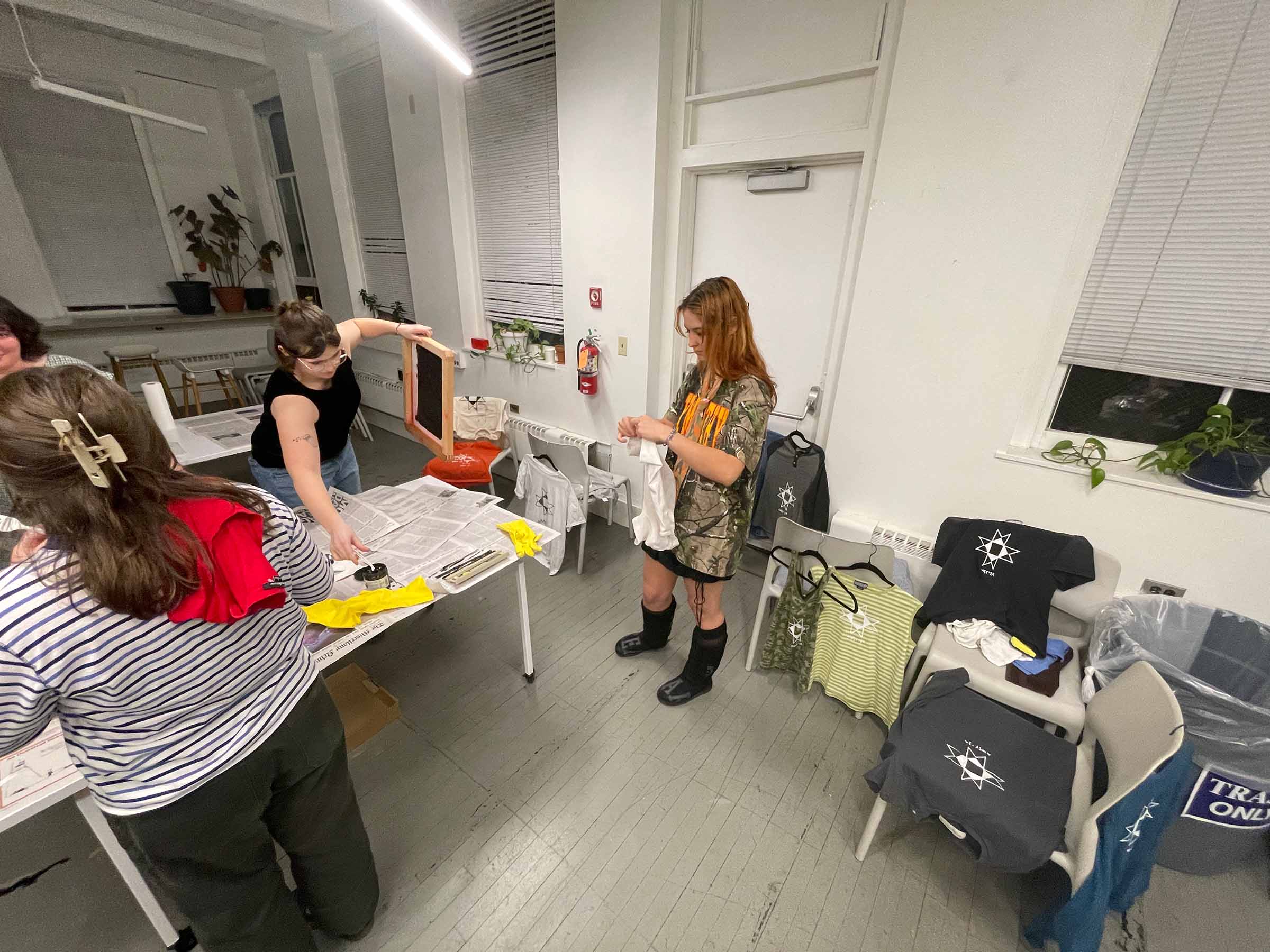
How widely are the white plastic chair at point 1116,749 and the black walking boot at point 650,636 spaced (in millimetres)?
1001

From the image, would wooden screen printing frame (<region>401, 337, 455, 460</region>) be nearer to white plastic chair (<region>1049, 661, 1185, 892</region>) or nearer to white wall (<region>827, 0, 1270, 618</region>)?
white wall (<region>827, 0, 1270, 618</region>)

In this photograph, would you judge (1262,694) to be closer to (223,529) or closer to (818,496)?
(818,496)

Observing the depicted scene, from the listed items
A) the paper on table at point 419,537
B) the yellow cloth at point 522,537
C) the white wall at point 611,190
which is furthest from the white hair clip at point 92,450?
the white wall at point 611,190

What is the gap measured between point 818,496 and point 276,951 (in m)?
2.45

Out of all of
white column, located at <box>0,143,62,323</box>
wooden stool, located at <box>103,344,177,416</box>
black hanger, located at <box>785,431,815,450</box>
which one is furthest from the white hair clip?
white column, located at <box>0,143,62,323</box>

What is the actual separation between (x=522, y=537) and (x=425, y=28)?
2.34 m

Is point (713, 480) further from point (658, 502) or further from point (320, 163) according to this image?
point (320, 163)

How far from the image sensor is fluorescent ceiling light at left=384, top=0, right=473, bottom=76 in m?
2.16

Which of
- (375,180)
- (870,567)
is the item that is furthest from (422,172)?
(870,567)

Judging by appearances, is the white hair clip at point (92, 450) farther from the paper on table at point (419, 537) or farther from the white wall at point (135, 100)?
the white wall at point (135, 100)

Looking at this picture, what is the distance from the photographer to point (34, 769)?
41.3 inches

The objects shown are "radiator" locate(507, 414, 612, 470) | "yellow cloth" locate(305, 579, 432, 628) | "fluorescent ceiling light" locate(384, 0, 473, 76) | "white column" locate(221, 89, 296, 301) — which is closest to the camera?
"yellow cloth" locate(305, 579, 432, 628)

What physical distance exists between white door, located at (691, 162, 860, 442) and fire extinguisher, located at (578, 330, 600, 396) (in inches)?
29.0

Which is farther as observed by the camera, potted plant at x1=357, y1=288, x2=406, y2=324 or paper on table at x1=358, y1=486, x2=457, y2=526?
potted plant at x1=357, y1=288, x2=406, y2=324
